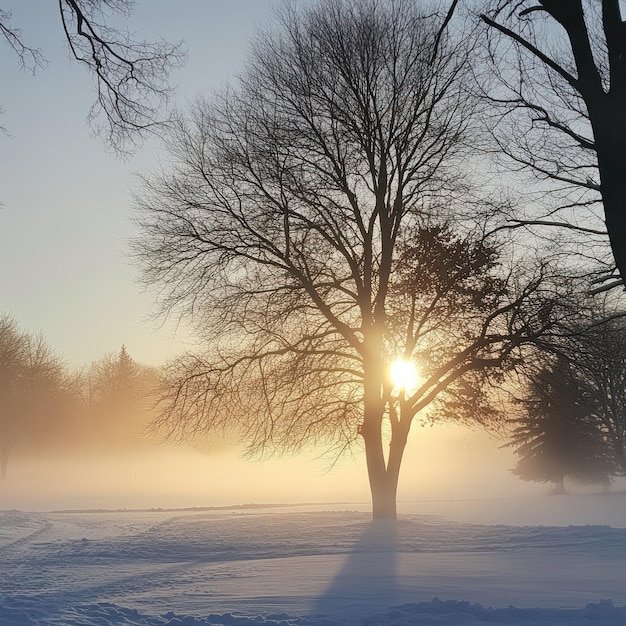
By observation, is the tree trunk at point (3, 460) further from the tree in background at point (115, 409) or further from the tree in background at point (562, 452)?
the tree in background at point (562, 452)

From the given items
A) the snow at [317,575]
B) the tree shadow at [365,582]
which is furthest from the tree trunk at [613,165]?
the tree shadow at [365,582]

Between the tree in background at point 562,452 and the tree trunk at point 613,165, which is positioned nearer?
the tree trunk at point 613,165

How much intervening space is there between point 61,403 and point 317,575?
2176 inches

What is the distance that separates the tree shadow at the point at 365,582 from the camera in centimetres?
736

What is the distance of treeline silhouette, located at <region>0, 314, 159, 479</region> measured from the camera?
161ft

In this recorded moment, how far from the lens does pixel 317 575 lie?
380 inches

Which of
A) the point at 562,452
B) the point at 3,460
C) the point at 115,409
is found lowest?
the point at 562,452

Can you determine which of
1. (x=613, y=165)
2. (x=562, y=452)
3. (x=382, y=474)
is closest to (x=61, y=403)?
(x=562, y=452)

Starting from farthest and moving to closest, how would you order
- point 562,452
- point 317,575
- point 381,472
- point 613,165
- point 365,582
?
1. point 562,452
2. point 381,472
3. point 317,575
4. point 365,582
5. point 613,165

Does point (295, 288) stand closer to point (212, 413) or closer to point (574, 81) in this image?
point (212, 413)

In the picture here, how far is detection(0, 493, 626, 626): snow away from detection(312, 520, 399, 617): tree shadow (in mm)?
25

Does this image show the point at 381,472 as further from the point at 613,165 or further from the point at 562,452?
the point at 562,452

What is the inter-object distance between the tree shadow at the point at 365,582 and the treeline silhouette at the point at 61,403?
2771 cm

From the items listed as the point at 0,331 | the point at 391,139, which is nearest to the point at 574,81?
the point at 391,139
